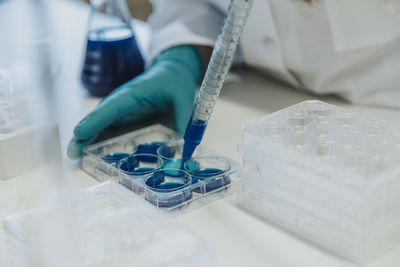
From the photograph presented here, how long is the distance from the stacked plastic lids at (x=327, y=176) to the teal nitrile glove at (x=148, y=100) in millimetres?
212

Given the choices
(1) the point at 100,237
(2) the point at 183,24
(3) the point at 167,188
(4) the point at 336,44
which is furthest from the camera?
(2) the point at 183,24

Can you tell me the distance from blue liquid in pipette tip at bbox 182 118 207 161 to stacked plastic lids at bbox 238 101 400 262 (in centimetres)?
6

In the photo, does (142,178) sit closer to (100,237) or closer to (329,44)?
(100,237)

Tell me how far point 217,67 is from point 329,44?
13.0 inches

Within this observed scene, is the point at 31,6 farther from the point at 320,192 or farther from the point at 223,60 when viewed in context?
the point at 320,192

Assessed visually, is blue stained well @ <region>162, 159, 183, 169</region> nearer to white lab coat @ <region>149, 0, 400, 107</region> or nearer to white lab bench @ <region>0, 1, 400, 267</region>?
white lab bench @ <region>0, 1, 400, 267</region>

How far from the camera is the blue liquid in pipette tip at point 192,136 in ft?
2.17

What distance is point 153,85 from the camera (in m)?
0.84

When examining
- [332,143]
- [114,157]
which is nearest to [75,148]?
[114,157]

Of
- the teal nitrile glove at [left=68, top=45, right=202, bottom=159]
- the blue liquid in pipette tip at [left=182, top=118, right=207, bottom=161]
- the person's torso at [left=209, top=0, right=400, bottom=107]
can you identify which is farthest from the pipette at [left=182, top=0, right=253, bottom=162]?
the person's torso at [left=209, top=0, right=400, bottom=107]

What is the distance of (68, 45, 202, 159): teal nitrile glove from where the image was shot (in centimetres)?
76

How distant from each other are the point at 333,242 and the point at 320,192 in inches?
2.0

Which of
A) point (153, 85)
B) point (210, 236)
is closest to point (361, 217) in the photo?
point (210, 236)

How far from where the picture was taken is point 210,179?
0.66m
